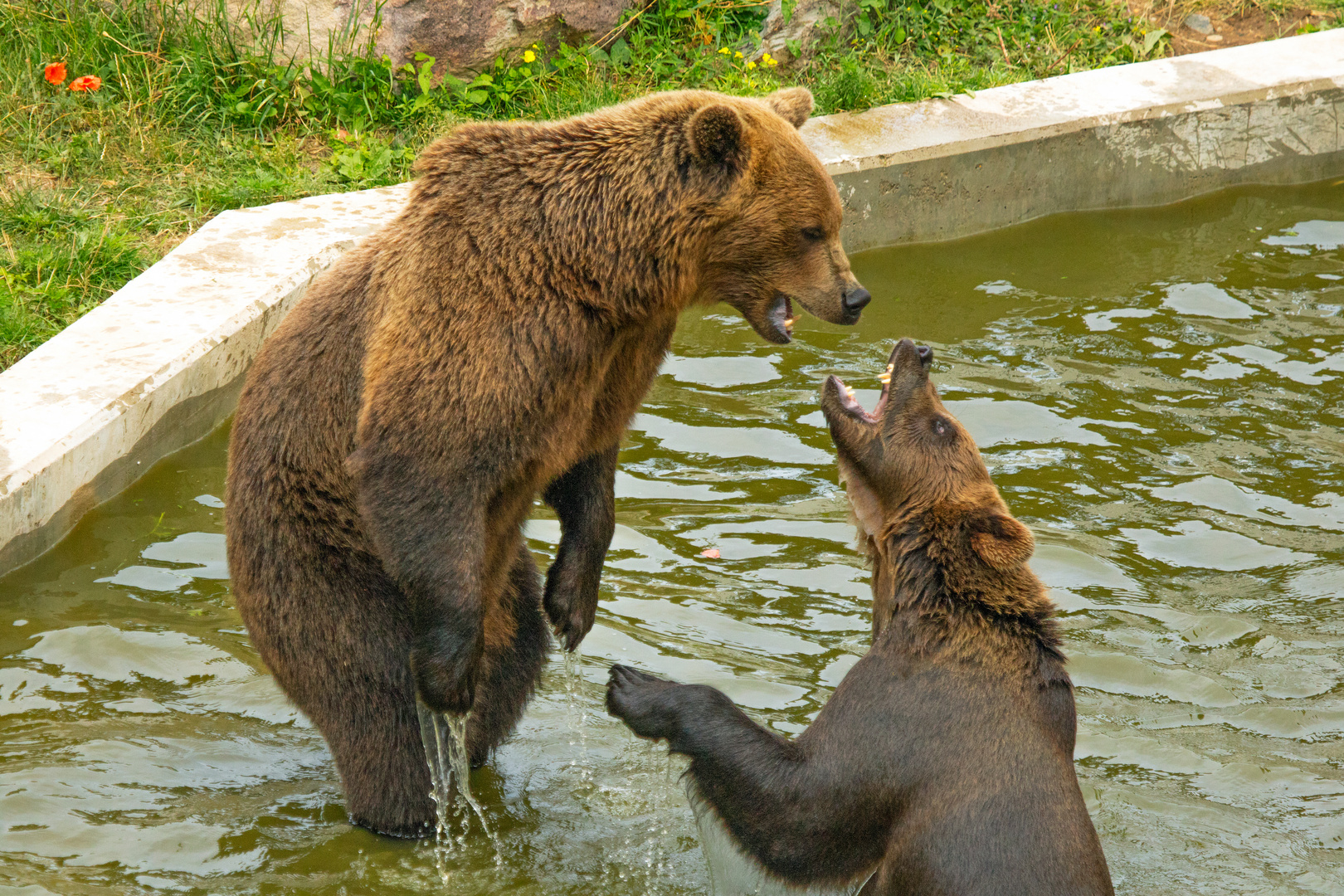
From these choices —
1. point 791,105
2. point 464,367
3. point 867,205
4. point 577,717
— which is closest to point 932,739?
point 464,367

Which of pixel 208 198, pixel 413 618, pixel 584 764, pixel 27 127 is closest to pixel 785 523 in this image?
pixel 584 764

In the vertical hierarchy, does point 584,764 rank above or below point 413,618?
below

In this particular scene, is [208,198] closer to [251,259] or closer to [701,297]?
[251,259]

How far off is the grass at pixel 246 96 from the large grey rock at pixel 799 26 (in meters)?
0.11

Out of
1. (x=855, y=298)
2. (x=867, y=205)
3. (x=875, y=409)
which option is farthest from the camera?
(x=867, y=205)

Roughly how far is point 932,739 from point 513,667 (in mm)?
1603

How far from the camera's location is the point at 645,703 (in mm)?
4383

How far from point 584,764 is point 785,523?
5.97 feet

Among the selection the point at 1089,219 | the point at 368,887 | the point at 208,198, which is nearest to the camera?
the point at 368,887

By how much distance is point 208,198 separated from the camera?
336 inches

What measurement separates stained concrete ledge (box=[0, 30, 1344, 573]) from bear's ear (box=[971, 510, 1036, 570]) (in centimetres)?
385

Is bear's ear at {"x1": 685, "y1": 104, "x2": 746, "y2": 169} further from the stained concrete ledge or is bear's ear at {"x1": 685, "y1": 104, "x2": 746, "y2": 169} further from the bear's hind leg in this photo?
the stained concrete ledge

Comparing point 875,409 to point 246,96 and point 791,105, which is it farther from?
point 246,96

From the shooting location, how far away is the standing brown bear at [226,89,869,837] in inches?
158
